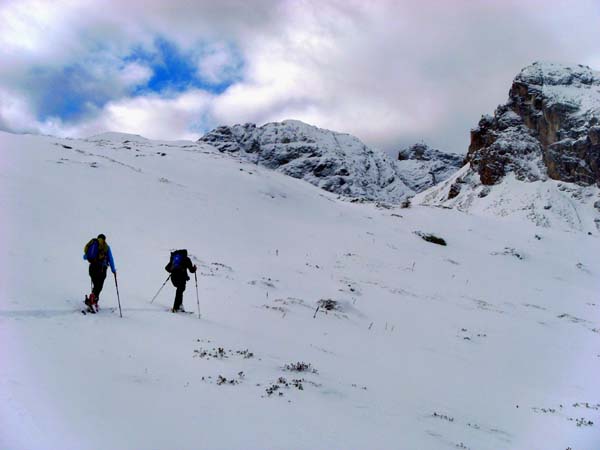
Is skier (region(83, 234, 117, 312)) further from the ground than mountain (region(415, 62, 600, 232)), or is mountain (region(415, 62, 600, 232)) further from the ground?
mountain (region(415, 62, 600, 232))

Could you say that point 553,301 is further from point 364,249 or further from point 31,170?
point 31,170

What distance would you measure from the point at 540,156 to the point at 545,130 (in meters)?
12.6

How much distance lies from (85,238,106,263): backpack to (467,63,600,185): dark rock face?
17511cm

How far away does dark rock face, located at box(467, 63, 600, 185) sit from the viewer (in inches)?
6393

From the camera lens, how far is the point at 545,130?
17588 cm

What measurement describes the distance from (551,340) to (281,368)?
51.5 feet

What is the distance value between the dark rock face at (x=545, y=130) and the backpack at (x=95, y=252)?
175 metres

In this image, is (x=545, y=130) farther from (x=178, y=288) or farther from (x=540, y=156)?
(x=178, y=288)

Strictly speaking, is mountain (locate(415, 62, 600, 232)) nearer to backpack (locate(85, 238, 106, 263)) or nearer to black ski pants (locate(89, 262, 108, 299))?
backpack (locate(85, 238, 106, 263))

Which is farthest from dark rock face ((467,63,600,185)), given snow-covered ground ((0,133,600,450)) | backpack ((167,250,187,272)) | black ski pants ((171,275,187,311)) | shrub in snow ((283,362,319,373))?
shrub in snow ((283,362,319,373))

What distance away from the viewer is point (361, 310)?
1939cm

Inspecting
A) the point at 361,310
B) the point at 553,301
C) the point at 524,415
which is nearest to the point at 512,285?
the point at 553,301

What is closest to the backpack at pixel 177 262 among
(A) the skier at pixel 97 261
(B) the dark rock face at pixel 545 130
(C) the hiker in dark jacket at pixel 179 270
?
(C) the hiker in dark jacket at pixel 179 270

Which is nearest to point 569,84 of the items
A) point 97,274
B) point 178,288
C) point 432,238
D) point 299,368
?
point 432,238
